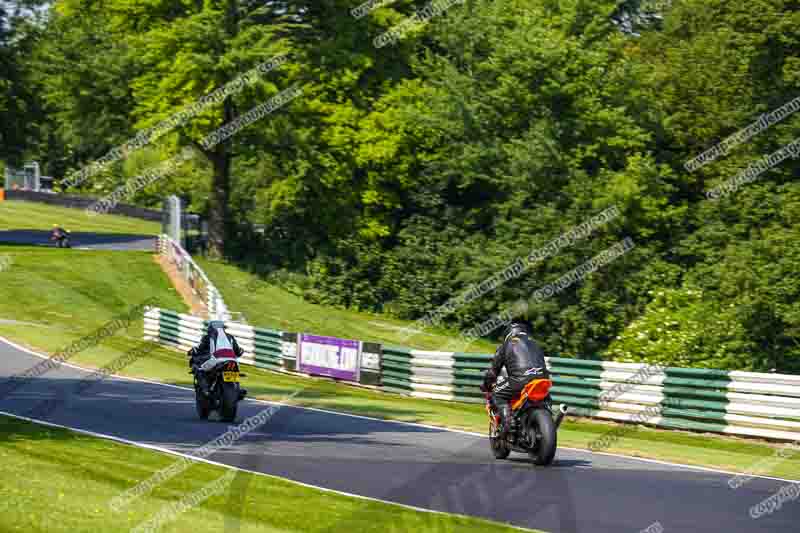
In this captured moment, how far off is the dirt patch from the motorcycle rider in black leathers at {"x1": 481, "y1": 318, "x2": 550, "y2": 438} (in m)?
23.9

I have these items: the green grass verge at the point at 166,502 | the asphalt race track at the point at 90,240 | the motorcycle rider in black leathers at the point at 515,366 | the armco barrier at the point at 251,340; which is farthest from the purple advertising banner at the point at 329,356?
the asphalt race track at the point at 90,240

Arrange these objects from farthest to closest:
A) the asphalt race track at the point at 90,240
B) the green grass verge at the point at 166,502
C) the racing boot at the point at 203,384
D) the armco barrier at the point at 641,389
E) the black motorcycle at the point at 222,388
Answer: the asphalt race track at the point at 90,240 → the armco barrier at the point at 641,389 → the racing boot at the point at 203,384 → the black motorcycle at the point at 222,388 → the green grass verge at the point at 166,502

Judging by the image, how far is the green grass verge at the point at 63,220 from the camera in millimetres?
61753

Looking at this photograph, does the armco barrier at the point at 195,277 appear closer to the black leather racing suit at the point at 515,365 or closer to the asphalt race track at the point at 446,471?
the asphalt race track at the point at 446,471

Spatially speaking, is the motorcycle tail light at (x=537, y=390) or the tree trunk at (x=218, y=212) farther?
the tree trunk at (x=218, y=212)

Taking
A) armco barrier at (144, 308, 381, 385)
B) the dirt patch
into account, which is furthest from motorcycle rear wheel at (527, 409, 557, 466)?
the dirt patch

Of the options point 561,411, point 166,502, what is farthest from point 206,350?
point 166,502

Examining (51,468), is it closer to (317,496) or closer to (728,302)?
(317,496)

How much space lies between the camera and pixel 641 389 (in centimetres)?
2094

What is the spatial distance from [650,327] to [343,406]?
59.8ft

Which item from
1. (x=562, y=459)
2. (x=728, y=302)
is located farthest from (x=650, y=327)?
(x=562, y=459)

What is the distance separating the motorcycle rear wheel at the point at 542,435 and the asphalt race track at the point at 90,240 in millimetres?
40678

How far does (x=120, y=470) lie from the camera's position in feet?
39.3

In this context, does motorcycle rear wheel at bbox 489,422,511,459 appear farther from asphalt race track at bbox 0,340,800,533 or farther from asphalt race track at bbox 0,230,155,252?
asphalt race track at bbox 0,230,155,252
